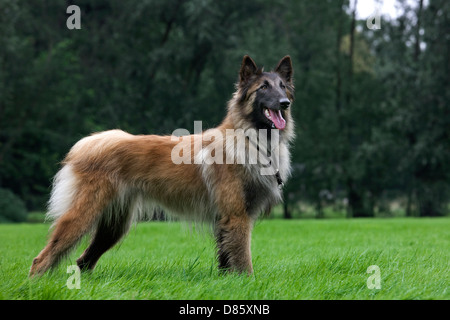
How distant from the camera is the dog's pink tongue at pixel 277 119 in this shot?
18.3ft

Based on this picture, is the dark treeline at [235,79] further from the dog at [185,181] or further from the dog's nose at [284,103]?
the dog's nose at [284,103]

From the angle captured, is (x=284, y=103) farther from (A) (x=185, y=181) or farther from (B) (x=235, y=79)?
(B) (x=235, y=79)

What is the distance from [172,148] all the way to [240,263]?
1.49 m

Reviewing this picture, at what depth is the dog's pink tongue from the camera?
557cm

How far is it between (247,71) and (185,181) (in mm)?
1463

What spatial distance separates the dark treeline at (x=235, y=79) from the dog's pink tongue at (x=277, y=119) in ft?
64.8

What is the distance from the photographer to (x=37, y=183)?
94.2ft

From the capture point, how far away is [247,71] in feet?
19.0

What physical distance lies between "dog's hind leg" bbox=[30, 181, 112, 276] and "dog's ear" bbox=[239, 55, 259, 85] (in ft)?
6.48

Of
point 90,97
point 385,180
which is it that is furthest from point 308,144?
point 90,97

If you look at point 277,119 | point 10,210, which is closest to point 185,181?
point 277,119

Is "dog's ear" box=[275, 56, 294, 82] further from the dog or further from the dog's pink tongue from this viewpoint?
the dog's pink tongue

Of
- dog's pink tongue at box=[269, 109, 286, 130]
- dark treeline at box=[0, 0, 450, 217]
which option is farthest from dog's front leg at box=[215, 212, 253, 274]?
dark treeline at box=[0, 0, 450, 217]
